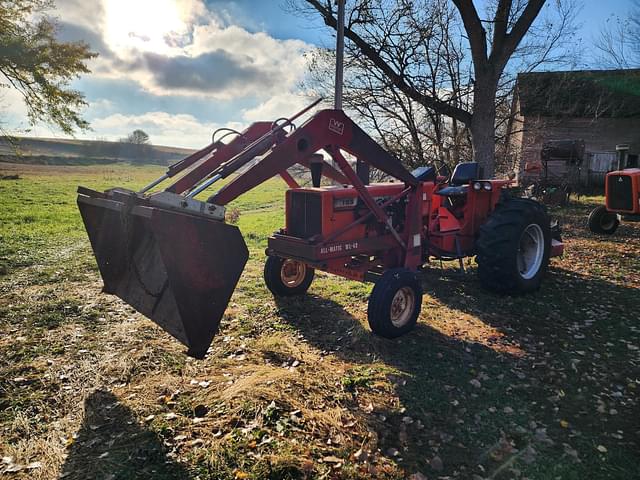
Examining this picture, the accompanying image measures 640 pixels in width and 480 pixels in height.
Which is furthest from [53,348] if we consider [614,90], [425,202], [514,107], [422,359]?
[614,90]

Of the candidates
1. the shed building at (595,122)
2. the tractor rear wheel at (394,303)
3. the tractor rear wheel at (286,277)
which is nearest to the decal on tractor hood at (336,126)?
the tractor rear wheel at (394,303)

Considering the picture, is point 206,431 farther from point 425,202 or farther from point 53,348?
point 425,202

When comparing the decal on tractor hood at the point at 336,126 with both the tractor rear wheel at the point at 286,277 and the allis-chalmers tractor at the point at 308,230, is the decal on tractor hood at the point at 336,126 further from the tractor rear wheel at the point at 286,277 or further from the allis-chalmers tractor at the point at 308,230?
the tractor rear wheel at the point at 286,277

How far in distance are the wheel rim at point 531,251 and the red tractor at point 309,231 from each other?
15 millimetres

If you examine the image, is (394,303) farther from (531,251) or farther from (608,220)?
(608,220)

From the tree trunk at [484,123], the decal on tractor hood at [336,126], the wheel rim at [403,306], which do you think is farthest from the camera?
the tree trunk at [484,123]

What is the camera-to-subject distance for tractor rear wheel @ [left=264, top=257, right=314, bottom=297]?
5.60 meters

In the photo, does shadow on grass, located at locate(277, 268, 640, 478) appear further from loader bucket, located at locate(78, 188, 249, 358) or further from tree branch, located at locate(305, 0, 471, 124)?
tree branch, located at locate(305, 0, 471, 124)

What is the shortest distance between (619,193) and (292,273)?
8.07 metres

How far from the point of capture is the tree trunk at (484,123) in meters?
11.4

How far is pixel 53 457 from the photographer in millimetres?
2768

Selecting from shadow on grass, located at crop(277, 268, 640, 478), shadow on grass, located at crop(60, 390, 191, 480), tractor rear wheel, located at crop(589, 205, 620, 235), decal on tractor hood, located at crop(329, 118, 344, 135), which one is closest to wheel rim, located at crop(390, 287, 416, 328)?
shadow on grass, located at crop(277, 268, 640, 478)

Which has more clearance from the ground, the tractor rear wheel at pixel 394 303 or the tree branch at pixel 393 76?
the tree branch at pixel 393 76

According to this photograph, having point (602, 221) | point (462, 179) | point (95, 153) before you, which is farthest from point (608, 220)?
point (95, 153)
